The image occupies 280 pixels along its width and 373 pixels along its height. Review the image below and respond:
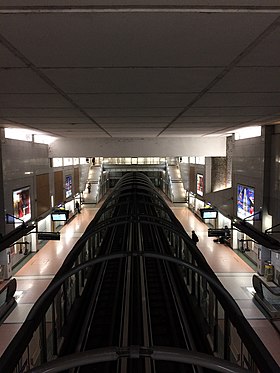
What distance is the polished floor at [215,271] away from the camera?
6.99 m

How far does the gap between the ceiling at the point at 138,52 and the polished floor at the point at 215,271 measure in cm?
526

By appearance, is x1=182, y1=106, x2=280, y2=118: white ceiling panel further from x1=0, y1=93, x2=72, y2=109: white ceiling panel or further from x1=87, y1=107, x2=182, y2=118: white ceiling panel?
x1=0, y1=93, x2=72, y2=109: white ceiling panel

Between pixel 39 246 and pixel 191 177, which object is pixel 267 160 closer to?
pixel 39 246

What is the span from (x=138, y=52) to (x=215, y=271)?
936 centimetres

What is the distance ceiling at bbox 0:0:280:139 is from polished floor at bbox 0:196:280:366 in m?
5.26

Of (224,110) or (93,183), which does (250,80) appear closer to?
(224,110)

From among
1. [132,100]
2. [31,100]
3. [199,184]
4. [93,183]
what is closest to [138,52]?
[132,100]

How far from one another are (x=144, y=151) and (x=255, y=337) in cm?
996

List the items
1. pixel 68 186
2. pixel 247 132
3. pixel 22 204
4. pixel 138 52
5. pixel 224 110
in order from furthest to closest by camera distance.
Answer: pixel 68 186, pixel 247 132, pixel 22 204, pixel 224 110, pixel 138 52

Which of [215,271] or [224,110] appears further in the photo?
[215,271]

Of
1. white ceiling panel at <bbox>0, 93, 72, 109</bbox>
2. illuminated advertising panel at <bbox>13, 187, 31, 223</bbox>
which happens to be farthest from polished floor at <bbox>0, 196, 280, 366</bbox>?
white ceiling panel at <bbox>0, 93, 72, 109</bbox>

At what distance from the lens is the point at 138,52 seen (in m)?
2.25

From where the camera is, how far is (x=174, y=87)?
3389mm

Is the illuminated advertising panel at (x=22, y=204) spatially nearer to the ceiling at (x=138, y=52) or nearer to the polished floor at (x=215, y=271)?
the polished floor at (x=215, y=271)
